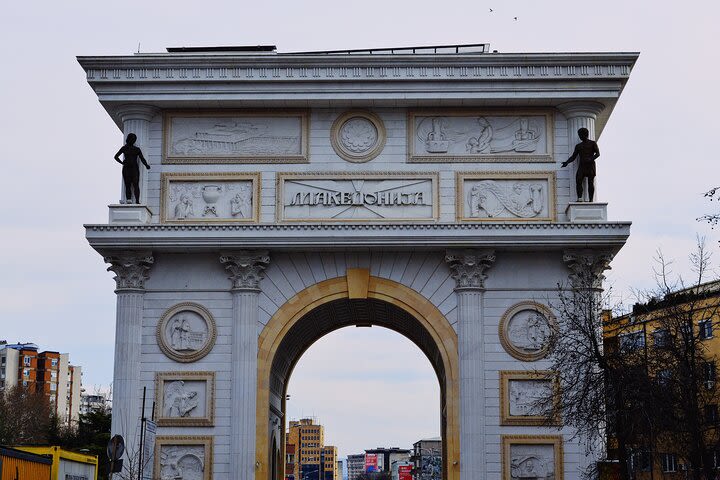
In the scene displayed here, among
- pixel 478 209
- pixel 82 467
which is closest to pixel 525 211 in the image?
pixel 478 209

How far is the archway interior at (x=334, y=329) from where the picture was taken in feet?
137

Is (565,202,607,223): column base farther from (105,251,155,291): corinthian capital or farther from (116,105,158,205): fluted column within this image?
(116,105,158,205): fluted column

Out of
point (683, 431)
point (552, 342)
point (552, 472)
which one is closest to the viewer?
point (683, 431)

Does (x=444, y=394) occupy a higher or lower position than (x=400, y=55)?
lower

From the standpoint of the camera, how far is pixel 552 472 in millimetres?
39000

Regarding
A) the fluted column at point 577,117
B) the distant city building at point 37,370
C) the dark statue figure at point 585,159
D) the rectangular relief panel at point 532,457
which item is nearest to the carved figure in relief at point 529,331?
the rectangular relief panel at point 532,457

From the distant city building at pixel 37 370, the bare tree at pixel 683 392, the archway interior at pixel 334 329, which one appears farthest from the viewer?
the distant city building at pixel 37 370

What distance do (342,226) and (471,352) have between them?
562 cm

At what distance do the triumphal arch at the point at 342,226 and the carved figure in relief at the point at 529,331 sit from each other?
0.15 feet

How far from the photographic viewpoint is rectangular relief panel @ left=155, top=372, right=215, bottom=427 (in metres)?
39.5

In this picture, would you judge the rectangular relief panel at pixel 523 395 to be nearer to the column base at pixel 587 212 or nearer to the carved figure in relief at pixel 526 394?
the carved figure in relief at pixel 526 394

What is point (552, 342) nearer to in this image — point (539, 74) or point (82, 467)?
point (539, 74)

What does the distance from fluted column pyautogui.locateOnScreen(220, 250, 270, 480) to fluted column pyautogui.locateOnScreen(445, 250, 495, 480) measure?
621cm

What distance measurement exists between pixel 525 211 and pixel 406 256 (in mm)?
4047
